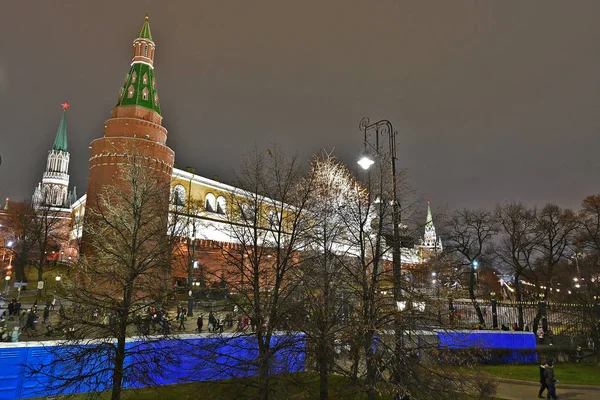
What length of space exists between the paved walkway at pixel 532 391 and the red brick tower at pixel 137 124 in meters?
35.3

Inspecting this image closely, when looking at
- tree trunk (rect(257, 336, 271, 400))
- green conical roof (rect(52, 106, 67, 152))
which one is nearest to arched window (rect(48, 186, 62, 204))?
green conical roof (rect(52, 106, 67, 152))

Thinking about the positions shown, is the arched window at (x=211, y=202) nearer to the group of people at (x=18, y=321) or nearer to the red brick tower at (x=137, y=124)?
the red brick tower at (x=137, y=124)

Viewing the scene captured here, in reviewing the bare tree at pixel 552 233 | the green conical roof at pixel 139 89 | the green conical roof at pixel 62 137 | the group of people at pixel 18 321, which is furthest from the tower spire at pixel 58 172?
the bare tree at pixel 552 233

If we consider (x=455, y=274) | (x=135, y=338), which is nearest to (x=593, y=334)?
(x=455, y=274)

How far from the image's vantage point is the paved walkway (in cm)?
1479

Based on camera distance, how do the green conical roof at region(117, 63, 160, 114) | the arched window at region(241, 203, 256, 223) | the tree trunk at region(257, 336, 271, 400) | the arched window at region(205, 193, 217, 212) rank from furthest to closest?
1. the arched window at region(205, 193, 217, 212)
2. the green conical roof at region(117, 63, 160, 114)
3. the arched window at region(241, 203, 256, 223)
4. the tree trunk at region(257, 336, 271, 400)

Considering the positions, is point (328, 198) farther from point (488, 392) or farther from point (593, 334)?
point (593, 334)

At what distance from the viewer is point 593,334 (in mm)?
21359

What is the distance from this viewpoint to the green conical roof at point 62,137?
104 metres

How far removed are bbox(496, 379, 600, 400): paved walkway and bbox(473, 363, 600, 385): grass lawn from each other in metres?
0.51

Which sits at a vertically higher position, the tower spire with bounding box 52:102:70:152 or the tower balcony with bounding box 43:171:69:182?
the tower spire with bounding box 52:102:70:152

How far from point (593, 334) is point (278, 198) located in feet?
66.0

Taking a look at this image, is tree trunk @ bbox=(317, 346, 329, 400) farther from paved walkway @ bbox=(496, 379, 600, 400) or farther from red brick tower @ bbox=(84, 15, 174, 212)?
red brick tower @ bbox=(84, 15, 174, 212)

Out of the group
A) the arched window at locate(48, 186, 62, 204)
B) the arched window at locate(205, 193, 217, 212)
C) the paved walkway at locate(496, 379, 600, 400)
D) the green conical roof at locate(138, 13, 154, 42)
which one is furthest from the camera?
the arched window at locate(48, 186, 62, 204)
